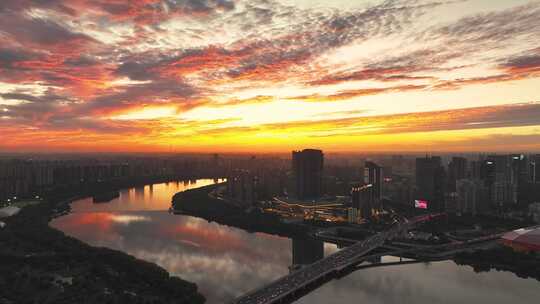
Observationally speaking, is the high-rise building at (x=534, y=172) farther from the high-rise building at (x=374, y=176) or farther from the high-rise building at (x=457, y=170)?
the high-rise building at (x=374, y=176)

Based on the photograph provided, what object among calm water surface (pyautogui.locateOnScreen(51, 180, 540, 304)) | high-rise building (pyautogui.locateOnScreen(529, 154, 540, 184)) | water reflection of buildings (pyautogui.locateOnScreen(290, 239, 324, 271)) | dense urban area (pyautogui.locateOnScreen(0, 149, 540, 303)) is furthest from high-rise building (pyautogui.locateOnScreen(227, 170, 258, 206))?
high-rise building (pyautogui.locateOnScreen(529, 154, 540, 184))

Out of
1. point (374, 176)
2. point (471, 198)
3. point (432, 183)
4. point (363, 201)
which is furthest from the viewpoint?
point (374, 176)

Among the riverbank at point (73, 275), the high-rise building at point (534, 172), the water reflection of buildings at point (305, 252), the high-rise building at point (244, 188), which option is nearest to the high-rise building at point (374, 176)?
the high-rise building at point (244, 188)

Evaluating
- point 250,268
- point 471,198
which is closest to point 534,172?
point 471,198

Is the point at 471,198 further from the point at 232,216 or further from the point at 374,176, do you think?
the point at 232,216

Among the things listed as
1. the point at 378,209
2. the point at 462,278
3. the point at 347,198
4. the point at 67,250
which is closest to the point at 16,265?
the point at 67,250
